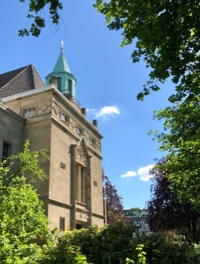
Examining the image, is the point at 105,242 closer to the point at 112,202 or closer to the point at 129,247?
the point at 129,247

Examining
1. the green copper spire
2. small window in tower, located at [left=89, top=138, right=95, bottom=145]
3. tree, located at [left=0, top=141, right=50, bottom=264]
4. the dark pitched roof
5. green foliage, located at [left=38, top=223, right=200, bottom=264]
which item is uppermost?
the green copper spire

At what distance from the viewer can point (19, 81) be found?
2642 cm

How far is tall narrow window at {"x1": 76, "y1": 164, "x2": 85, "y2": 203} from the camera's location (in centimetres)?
2314

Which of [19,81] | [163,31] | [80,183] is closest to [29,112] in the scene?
[19,81]

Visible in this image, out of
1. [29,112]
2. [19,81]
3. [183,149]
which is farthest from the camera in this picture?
[19,81]

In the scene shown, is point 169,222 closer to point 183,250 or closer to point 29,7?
point 183,250

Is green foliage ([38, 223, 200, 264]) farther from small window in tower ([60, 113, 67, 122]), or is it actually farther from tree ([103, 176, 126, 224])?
tree ([103, 176, 126, 224])

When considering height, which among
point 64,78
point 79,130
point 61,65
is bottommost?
point 79,130

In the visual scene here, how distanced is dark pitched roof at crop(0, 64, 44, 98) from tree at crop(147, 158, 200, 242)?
Answer: 15194 mm

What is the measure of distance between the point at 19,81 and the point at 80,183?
36.3ft

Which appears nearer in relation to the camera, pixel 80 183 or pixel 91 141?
pixel 80 183

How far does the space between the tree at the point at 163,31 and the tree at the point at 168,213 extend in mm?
19689

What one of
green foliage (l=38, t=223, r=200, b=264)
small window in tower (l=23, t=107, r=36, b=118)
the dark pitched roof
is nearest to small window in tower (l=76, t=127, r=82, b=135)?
small window in tower (l=23, t=107, r=36, b=118)

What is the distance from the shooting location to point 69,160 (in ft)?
72.4
